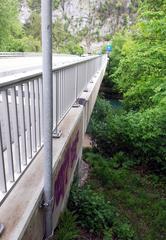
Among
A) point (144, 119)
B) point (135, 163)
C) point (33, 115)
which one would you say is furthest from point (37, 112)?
point (135, 163)

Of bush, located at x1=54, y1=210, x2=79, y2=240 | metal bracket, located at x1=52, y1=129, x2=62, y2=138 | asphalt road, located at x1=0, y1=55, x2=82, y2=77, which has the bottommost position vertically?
bush, located at x1=54, y1=210, x2=79, y2=240

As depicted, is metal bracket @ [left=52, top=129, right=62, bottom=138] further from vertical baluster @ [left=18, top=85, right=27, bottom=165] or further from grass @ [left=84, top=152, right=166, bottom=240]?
grass @ [left=84, top=152, right=166, bottom=240]

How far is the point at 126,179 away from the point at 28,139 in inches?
308

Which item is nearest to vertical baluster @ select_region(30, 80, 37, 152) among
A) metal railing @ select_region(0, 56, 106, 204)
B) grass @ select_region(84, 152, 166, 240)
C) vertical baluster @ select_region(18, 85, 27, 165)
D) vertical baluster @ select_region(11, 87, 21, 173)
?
metal railing @ select_region(0, 56, 106, 204)

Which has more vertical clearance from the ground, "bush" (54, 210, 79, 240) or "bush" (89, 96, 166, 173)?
"bush" (54, 210, 79, 240)

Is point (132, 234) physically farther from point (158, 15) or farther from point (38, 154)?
point (158, 15)

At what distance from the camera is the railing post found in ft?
6.18

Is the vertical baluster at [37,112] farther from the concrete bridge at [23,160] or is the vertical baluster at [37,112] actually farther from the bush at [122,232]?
the bush at [122,232]

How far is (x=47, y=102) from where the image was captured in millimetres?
2191

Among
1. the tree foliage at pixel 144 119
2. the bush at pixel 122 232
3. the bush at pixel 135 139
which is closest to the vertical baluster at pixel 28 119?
the bush at pixel 122 232

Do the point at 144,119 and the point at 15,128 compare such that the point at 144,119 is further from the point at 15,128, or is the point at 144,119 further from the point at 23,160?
the point at 15,128

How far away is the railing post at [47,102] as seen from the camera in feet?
6.18

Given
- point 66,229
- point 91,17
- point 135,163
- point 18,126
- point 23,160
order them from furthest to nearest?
1. point 91,17
2. point 135,163
3. point 66,229
4. point 23,160
5. point 18,126

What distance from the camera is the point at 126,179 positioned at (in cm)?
985
